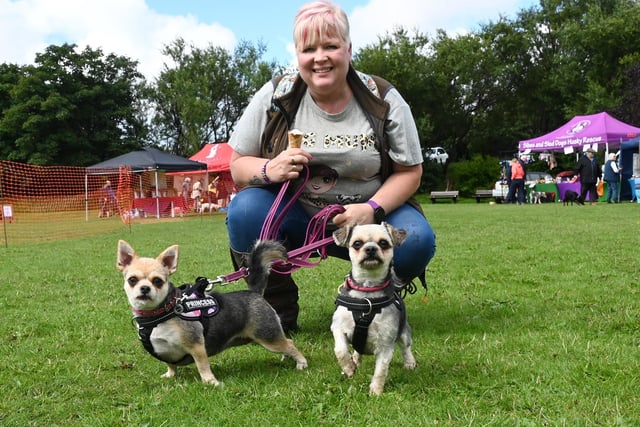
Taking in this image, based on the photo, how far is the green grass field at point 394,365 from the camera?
2629mm

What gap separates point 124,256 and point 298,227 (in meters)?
1.26

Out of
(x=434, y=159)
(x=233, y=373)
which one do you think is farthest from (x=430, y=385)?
(x=434, y=159)

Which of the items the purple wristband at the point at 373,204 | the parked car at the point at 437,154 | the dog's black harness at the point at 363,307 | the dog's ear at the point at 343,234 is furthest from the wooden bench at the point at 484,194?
the dog's black harness at the point at 363,307

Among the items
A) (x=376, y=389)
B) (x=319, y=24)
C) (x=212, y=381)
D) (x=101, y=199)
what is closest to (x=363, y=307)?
(x=376, y=389)

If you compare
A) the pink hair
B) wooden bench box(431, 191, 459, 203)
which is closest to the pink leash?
the pink hair

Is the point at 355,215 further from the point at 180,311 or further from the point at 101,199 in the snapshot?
the point at 101,199

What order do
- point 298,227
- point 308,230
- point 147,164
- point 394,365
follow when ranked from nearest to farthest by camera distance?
point 394,365
point 308,230
point 298,227
point 147,164

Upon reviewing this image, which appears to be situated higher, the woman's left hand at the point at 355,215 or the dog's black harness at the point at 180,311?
the woman's left hand at the point at 355,215

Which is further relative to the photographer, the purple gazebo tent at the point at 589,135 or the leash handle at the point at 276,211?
the purple gazebo tent at the point at 589,135

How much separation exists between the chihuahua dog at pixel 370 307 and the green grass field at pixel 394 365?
0.18 m

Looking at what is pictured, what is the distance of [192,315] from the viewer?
10.2ft

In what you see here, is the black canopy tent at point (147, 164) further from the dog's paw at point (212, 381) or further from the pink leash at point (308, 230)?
the dog's paw at point (212, 381)

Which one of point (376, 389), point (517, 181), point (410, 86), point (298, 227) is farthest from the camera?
point (410, 86)

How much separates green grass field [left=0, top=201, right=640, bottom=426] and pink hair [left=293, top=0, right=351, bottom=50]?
196 centimetres
